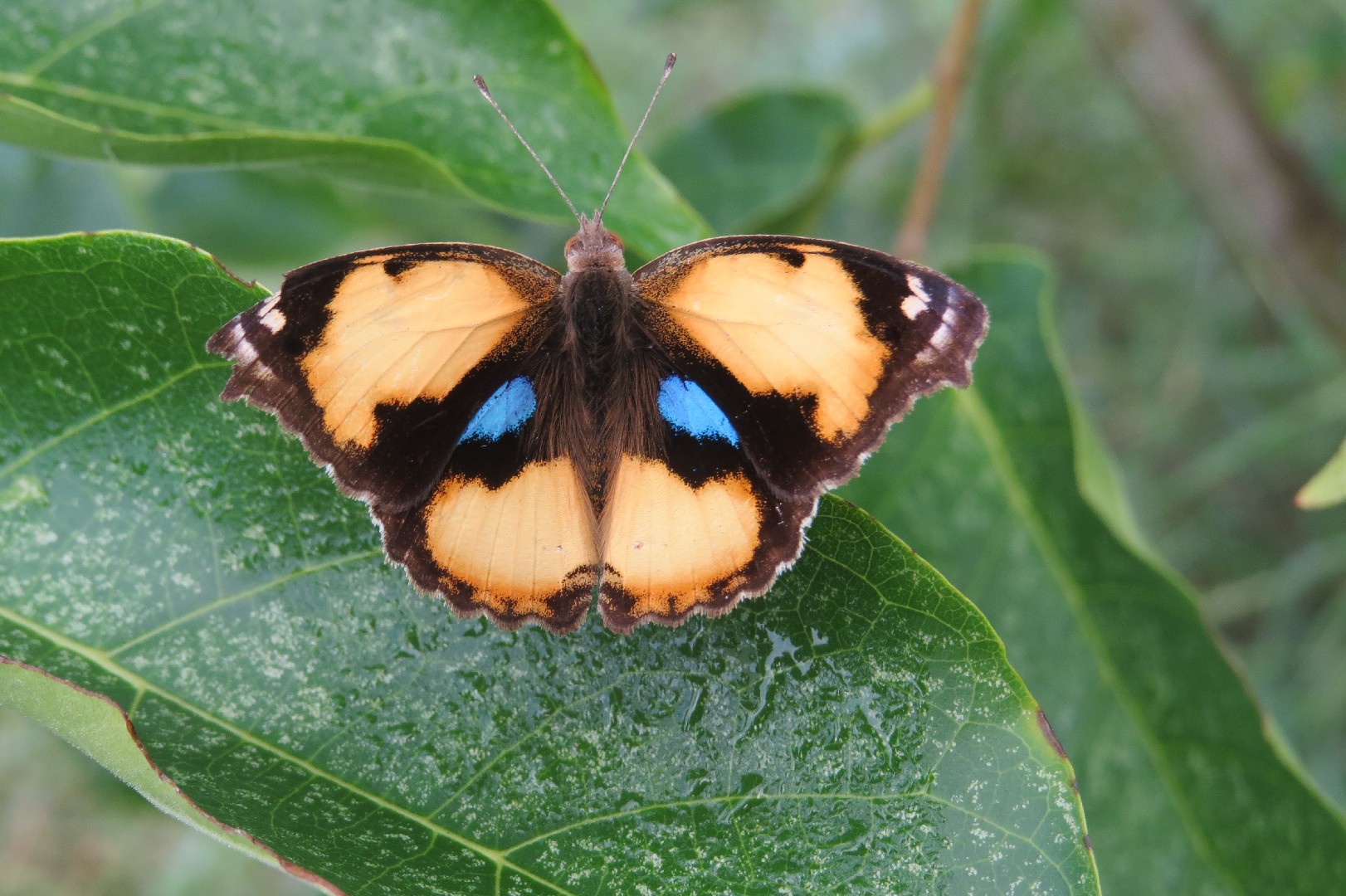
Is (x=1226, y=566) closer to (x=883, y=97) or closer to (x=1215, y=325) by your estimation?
(x=1215, y=325)

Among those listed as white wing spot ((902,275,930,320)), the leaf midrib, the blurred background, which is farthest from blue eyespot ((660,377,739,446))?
the blurred background

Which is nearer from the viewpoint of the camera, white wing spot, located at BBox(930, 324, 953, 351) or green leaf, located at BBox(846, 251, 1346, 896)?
white wing spot, located at BBox(930, 324, 953, 351)

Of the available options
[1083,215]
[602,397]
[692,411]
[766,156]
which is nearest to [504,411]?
[602,397]

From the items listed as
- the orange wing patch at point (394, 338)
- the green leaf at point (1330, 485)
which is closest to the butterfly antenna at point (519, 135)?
the orange wing patch at point (394, 338)

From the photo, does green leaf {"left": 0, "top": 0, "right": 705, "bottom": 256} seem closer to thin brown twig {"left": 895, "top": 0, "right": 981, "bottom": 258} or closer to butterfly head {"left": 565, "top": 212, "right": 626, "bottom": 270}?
butterfly head {"left": 565, "top": 212, "right": 626, "bottom": 270}

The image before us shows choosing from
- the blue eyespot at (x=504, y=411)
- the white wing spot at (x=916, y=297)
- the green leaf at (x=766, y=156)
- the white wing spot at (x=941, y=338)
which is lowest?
the white wing spot at (x=941, y=338)

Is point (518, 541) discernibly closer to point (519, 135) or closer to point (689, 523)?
point (689, 523)

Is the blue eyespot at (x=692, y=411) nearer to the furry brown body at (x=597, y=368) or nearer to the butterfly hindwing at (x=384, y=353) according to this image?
the furry brown body at (x=597, y=368)
